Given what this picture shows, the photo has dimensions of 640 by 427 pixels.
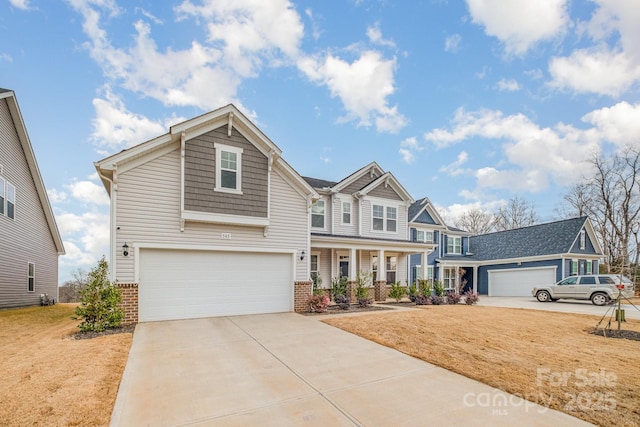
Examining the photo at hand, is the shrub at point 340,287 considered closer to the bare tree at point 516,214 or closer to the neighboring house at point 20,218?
the neighboring house at point 20,218

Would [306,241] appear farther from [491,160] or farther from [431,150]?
[491,160]

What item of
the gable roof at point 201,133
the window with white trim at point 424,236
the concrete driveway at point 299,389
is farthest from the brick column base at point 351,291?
the window with white trim at point 424,236

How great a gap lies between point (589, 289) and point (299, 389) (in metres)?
19.7

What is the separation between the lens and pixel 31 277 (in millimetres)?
16188

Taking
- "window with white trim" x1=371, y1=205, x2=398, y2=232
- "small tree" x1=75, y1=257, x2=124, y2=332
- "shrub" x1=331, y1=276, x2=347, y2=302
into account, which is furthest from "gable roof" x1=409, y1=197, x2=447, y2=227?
"small tree" x1=75, y1=257, x2=124, y2=332

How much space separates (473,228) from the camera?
4188cm

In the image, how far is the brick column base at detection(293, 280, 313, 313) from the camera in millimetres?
11898

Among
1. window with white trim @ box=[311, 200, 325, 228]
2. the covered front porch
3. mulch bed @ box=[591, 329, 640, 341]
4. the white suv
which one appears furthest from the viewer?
window with white trim @ box=[311, 200, 325, 228]

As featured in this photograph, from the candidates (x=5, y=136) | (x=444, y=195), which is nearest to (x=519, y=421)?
(x=5, y=136)

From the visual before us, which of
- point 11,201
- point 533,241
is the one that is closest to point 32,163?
point 11,201

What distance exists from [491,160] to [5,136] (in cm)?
3024

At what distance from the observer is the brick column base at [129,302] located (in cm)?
915

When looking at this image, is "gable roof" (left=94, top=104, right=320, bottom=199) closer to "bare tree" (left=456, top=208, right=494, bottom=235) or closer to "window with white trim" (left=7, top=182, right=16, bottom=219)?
"window with white trim" (left=7, top=182, right=16, bottom=219)

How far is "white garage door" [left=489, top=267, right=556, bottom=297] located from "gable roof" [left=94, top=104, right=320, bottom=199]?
1982cm
